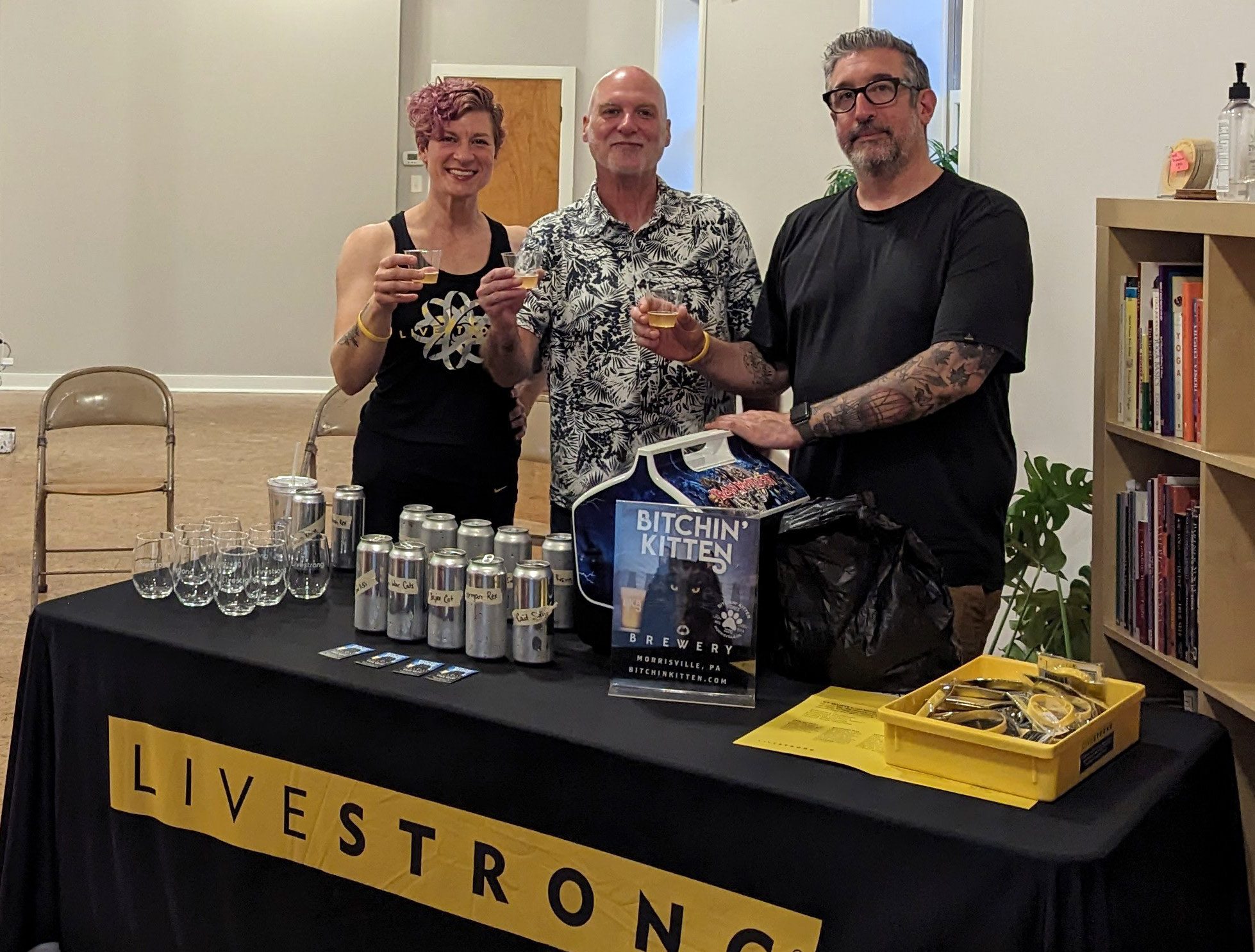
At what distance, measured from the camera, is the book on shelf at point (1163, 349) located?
237cm

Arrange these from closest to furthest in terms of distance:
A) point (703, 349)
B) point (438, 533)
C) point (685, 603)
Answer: point (685, 603) < point (438, 533) < point (703, 349)

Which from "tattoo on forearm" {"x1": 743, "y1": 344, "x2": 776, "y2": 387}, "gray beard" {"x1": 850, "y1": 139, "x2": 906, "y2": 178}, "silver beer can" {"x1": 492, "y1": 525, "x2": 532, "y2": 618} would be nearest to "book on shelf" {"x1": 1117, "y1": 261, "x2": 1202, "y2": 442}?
"gray beard" {"x1": 850, "y1": 139, "x2": 906, "y2": 178}

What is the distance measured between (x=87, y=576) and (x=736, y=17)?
401cm

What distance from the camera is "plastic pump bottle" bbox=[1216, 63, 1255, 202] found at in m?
2.39

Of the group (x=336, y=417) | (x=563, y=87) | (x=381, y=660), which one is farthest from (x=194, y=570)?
(x=563, y=87)

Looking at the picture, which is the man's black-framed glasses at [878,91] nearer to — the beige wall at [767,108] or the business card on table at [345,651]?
the business card on table at [345,651]

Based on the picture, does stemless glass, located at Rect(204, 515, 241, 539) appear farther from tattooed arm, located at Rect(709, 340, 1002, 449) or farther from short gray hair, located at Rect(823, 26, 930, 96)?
short gray hair, located at Rect(823, 26, 930, 96)

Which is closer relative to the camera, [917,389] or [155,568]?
[917,389]

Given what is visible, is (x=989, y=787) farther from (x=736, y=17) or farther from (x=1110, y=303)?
(x=736, y=17)

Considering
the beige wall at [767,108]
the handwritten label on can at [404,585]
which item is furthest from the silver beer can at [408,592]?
the beige wall at [767,108]

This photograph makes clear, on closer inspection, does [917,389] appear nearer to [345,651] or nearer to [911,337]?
[911,337]

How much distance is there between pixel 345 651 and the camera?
2.04m

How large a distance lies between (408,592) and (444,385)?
86cm

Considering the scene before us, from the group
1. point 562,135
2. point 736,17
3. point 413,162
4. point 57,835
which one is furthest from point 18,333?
point 57,835
